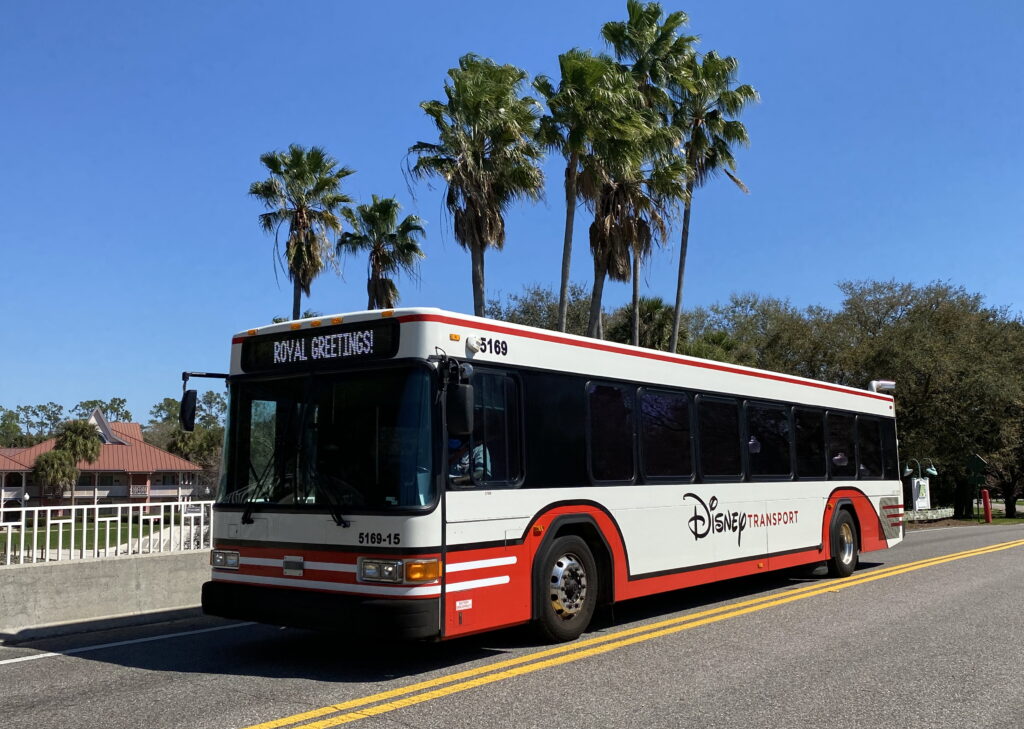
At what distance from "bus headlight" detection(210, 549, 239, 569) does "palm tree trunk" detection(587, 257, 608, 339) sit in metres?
16.3

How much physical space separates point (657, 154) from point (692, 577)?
1707 centimetres

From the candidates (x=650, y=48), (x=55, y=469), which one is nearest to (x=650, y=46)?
(x=650, y=48)

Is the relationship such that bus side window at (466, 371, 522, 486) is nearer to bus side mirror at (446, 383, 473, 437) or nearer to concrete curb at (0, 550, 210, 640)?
bus side mirror at (446, 383, 473, 437)

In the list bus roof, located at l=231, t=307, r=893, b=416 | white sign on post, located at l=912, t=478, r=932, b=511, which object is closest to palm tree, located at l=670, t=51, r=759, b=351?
white sign on post, located at l=912, t=478, r=932, b=511

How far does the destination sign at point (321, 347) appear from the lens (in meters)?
7.00

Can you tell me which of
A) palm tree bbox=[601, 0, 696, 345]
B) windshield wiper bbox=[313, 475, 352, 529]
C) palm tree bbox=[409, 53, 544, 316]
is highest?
palm tree bbox=[601, 0, 696, 345]

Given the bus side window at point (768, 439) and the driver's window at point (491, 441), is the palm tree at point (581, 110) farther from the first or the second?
the driver's window at point (491, 441)

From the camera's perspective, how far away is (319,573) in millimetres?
6895

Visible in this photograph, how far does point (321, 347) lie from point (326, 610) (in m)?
2.12

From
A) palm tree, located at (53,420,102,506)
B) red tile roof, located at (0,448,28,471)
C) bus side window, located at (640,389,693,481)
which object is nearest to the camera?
bus side window, located at (640,389,693,481)

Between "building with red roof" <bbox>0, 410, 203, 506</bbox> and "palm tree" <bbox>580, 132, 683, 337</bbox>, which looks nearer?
"palm tree" <bbox>580, 132, 683, 337</bbox>

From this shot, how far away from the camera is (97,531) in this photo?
9.95 metres

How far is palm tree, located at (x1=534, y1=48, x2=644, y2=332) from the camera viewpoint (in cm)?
2183

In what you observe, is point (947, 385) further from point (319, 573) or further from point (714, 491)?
point (319, 573)
